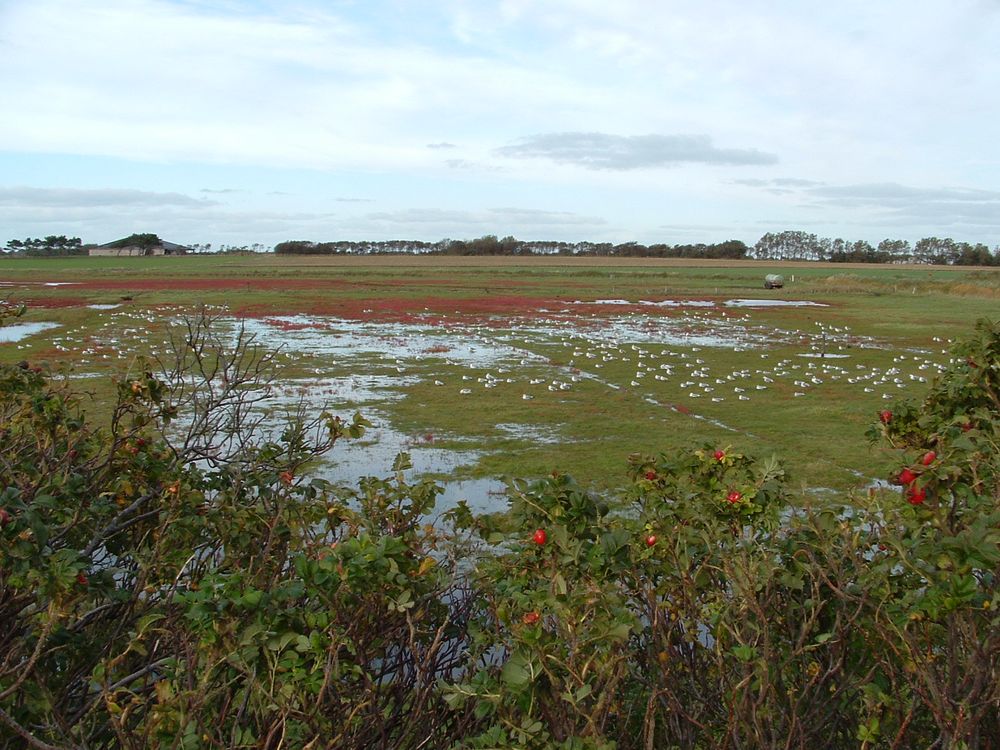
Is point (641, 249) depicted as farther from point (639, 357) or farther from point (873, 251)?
point (639, 357)

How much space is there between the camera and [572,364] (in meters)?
23.9

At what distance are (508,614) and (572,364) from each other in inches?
832

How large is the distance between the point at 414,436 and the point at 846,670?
1222 cm

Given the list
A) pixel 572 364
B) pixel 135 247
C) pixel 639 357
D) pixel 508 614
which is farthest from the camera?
pixel 135 247

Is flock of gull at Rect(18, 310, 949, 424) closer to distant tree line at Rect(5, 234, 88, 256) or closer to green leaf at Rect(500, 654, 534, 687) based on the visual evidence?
green leaf at Rect(500, 654, 534, 687)

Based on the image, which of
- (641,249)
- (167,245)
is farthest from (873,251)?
(167,245)

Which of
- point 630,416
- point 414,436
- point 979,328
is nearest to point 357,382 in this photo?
point 414,436

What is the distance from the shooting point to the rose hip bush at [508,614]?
256 centimetres

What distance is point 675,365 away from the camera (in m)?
23.6

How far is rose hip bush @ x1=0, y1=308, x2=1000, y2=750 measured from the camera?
8.41ft

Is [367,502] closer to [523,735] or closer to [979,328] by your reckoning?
[523,735]

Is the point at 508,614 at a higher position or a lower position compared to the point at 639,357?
higher

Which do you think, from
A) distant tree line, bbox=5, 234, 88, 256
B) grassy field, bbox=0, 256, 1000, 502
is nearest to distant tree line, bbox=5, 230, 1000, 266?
distant tree line, bbox=5, 234, 88, 256

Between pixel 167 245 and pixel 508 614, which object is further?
pixel 167 245
